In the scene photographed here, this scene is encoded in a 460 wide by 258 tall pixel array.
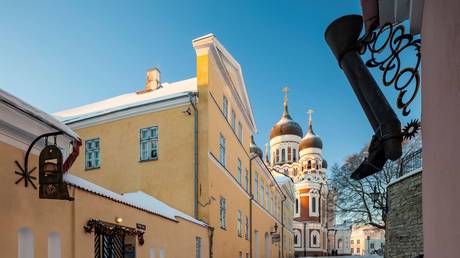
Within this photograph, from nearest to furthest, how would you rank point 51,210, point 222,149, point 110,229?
point 51,210 < point 110,229 < point 222,149

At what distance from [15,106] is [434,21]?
460cm

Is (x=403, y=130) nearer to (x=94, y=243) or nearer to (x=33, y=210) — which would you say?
(x=33, y=210)

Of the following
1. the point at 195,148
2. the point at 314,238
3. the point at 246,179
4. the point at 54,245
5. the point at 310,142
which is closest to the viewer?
the point at 54,245

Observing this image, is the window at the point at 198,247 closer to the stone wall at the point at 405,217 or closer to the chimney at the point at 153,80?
the stone wall at the point at 405,217

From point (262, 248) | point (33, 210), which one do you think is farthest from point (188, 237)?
point (262, 248)

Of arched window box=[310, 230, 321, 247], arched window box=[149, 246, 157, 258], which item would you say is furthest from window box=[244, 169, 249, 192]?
arched window box=[310, 230, 321, 247]

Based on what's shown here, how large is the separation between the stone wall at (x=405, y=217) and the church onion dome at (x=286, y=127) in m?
46.7

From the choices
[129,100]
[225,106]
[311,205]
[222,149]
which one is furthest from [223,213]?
[311,205]

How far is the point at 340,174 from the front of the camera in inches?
1303

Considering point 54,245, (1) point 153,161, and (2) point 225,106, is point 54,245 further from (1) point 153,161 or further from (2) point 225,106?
(2) point 225,106

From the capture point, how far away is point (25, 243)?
555 centimetres

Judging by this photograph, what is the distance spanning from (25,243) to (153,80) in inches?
613

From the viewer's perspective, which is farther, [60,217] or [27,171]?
[60,217]

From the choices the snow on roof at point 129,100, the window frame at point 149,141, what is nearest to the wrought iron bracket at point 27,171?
the snow on roof at point 129,100
